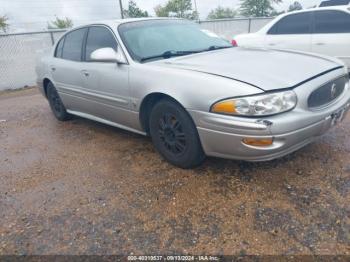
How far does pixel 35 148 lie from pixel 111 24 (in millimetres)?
1970

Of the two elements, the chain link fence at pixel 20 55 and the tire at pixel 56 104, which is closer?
the tire at pixel 56 104

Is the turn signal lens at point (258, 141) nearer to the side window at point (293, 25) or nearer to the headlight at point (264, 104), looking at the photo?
the headlight at point (264, 104)

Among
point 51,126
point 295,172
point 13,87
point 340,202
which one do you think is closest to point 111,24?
point 51,126

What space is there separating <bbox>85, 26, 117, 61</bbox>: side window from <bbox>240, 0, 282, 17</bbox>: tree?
88.5 ft

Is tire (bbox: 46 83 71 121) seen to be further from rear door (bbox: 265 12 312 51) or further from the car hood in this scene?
rear door (bbox: 265 12 312 51)

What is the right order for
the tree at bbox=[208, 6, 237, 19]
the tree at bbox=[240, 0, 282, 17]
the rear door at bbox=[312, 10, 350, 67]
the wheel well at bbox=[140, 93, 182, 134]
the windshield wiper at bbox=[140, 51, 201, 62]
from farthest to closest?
the tree at bbox=[208, 6, 237, 19] → the tree at bbox=[240, 0, 282, 17] → the rear door at bbox=[312, 10, 350, 67] → the windshield wiper at bbox=[140, 51, 201, 62] → the wheel well at bbox=[140, 93, 182, 134]

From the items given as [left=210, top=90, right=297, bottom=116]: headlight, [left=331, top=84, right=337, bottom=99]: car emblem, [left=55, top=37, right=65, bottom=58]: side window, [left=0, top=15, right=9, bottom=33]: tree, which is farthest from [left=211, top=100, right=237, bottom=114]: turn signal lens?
[left=0, top=15, right=9, bottom=33]: tree

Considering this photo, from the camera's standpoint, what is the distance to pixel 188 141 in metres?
2.81

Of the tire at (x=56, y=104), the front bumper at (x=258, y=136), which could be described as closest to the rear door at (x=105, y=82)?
the tire at (x=56, y=104)

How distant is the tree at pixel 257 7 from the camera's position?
27622 millimetres

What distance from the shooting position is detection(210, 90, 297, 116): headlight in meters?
2.34

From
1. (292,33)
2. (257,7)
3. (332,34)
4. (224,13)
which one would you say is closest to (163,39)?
(292,33)

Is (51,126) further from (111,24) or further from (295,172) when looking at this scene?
(295,172)

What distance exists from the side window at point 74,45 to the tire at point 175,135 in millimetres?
1742
